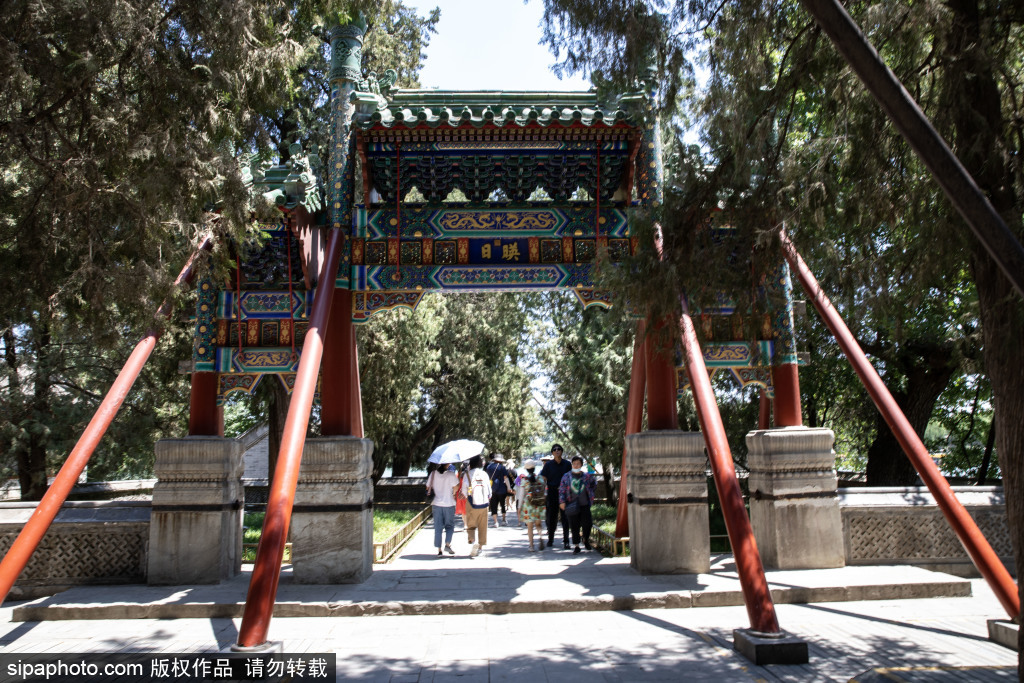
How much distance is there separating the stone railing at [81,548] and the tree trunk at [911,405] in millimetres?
11878

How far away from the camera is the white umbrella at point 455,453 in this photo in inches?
458

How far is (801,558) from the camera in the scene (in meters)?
8.20

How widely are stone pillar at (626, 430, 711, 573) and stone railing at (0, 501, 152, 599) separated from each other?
5612 mm

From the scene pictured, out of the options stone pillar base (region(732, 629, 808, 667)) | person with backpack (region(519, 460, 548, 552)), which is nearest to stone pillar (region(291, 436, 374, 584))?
person with backpack (region(519, 460, 548, 552))

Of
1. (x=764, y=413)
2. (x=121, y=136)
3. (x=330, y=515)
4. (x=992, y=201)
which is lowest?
(x=330, y=515)

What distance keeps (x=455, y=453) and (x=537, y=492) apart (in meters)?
1.56

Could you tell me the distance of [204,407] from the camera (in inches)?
335

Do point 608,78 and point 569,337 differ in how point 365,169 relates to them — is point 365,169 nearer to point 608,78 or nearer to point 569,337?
point 608,78

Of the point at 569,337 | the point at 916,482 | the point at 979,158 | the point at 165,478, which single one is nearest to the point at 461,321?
the point at 569,337

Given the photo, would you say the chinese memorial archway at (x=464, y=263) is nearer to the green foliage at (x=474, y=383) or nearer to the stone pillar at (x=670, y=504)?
the stone pillar at (x=670, y=504)

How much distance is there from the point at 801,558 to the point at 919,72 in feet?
17.8

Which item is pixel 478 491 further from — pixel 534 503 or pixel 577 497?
pixel 577 497

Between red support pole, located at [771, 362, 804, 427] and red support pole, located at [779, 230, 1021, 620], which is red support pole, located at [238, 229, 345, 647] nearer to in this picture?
red support pole, located at [779, 230, 1021, 620]

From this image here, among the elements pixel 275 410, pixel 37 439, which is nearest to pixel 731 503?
pixel 275 410
